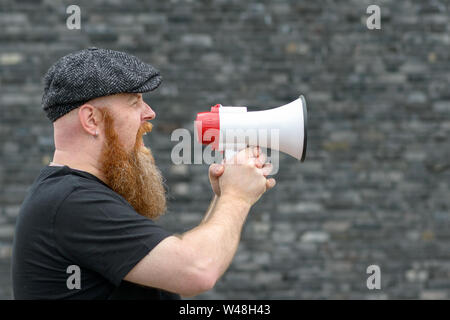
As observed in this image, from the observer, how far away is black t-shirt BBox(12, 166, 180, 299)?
70.9 inches

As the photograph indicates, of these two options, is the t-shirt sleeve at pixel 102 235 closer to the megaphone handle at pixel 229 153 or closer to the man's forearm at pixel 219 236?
the man's forearm at pixel 219 236

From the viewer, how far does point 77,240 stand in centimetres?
182

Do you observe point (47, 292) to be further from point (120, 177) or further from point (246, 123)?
point (246, 123)

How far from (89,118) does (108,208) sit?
386mm

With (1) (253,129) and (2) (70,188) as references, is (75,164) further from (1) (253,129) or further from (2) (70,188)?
(1) (253,129)

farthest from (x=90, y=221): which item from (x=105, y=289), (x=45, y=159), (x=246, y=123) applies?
(x=45, y=159)

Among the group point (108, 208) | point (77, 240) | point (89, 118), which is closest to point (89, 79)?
point (89, 118)

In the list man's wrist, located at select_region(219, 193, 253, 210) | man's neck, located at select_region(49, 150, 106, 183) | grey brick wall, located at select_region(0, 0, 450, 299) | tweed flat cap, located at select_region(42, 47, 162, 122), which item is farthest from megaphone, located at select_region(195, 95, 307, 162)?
grey brick wall, located at select_region(0, 0, 450, 299)

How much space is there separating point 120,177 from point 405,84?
3632 millimetres

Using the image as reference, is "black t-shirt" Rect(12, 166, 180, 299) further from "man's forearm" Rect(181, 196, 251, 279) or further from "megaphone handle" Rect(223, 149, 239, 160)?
"megaphone handle" Rect(223, 149, 239, 160)

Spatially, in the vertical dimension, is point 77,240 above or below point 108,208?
below

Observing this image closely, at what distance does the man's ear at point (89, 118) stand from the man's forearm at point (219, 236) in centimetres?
54

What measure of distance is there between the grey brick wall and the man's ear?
2854 mm
